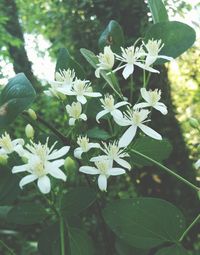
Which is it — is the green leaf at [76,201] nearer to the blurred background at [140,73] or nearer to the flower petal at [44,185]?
the flower petal at [44,185]

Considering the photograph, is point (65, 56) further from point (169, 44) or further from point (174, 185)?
point (174, 185)

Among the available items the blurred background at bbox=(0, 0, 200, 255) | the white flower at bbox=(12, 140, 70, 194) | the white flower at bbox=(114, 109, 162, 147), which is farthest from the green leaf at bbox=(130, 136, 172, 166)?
the blurred background at bbox=(0, 0, 200, 255)

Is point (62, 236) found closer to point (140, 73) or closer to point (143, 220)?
point (143, 220)

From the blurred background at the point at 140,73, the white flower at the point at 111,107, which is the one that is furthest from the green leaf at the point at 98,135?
the blurred background at the point at 140,73

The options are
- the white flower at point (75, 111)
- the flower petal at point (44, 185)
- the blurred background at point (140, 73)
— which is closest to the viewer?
the flower petal at point (44, 185)

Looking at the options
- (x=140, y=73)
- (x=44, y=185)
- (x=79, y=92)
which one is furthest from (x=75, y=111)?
(x=140, y=73)

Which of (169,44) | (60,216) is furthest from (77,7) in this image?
(60,216)
